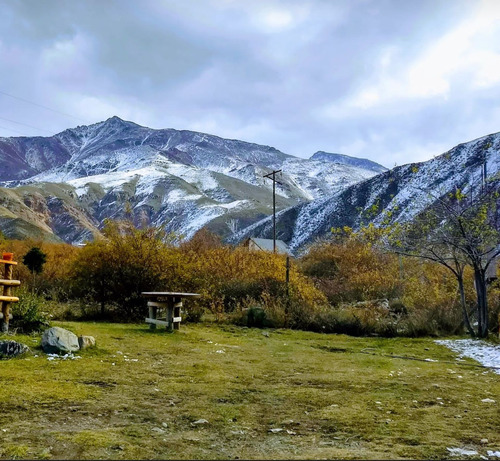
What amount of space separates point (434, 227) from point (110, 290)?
919 centimetres

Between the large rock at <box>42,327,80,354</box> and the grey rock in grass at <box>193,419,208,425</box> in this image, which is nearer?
the grey rock in grass at <box>193,419,208,425</box>

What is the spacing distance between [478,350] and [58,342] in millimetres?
7979

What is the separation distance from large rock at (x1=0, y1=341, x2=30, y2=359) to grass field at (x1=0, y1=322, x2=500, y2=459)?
267mm

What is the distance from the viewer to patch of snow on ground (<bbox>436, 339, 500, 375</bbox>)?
333 inches

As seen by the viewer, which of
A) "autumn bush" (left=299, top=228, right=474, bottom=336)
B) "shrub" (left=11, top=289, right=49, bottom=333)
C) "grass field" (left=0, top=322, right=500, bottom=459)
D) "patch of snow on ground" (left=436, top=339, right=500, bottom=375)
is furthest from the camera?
"autumn bush" (left=299, top=228, right=474, bottom=336)

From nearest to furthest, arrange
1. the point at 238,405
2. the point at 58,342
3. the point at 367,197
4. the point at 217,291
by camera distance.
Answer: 1. the point at 238,405
2. the point at 58,342
3. the point at 217,291
4. the point at 367,197

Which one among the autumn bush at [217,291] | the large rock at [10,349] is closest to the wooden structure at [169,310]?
the autumn bush at [217,291]

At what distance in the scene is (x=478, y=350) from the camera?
978 centimetres

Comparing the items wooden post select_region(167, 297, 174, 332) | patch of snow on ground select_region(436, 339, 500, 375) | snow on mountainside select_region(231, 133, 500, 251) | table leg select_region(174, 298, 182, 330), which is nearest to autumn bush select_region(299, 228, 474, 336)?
patch of snow on ground select_region(436, 339, 500, 375)

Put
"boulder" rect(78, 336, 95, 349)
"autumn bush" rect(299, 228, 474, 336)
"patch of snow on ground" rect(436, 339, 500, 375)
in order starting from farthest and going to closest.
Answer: "autumn bush" rect(299, 228, 474, 336), "patch of snow on ground" rect(436, 339, 500, 375), "boulder" rect(78, 336, 95, 349)

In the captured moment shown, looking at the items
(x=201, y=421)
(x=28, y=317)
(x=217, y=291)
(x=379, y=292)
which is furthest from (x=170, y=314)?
(x=379, y=292)

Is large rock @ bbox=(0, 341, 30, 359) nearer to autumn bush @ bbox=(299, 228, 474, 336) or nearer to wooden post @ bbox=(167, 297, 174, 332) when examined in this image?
wooden post @ bbox=(167, 297, 174, 332)

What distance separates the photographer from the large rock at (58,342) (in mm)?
7164

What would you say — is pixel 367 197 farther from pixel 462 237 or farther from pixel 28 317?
pixel 28 317
